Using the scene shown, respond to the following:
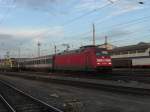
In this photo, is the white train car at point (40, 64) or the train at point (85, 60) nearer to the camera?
the train at point (85, 60)

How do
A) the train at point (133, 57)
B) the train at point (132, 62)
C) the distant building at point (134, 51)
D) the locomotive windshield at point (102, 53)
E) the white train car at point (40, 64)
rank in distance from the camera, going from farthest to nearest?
the distant building at point (134, 51)
the train at point (133, 57)
the white train car at point (40, 64)
the train at point (132, 62)
the locomotive windshield at point (102, 53)

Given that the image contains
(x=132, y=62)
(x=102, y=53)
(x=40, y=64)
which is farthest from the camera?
(x=40, y=64)

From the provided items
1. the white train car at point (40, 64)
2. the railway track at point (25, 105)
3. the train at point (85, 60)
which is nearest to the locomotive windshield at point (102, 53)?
the train at point (85, 60)

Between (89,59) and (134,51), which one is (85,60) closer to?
(89,59)

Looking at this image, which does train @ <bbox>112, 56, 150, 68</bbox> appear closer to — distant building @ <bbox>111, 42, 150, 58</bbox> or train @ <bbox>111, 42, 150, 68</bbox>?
train @ <bbox>111, 42, 150, 68</bbox>

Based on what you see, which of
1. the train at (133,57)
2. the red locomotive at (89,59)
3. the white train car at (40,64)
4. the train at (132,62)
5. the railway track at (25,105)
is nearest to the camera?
the railway track at (25,105)

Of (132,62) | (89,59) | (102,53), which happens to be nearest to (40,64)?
(132,62)

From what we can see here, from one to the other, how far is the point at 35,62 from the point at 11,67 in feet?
90.3

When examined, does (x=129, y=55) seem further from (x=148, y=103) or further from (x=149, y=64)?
(x=148, y=103)

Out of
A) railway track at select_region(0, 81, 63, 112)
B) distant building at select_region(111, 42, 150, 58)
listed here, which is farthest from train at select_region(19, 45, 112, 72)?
railway track at select_region(0, 81, 63, 112)

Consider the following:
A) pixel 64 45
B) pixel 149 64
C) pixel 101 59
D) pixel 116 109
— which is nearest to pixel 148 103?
pixel 116 109

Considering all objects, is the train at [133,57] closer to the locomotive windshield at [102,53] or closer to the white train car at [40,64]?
the white train car at [40,64]

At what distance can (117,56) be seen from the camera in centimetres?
8288

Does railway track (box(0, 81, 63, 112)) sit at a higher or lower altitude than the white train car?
lower
